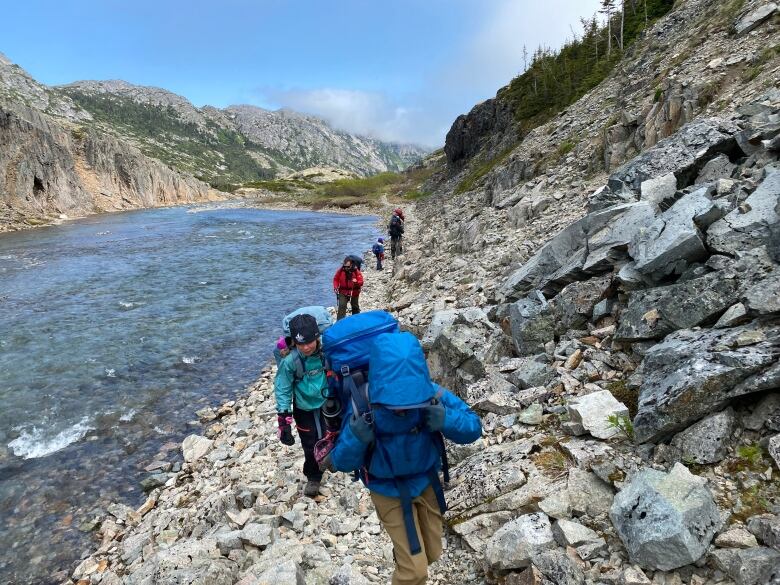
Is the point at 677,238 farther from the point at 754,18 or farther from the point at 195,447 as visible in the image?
the point at 754,18

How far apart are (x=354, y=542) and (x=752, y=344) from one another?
5.39 metres

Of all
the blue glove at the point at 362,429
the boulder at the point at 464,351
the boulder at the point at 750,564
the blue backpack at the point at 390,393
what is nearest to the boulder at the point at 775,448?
the boulder at the point at 750,564

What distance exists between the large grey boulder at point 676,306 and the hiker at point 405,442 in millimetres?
4002

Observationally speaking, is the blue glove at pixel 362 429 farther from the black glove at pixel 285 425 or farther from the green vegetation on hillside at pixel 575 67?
the green vegetation on hillside at pixel 575 67

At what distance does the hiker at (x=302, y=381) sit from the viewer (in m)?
5.92

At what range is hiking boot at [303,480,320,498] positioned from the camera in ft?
24.1

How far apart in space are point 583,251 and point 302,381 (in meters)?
6.90

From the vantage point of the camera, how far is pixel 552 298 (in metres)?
9.67

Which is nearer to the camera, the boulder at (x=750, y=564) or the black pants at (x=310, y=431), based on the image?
the boulder at (x=750, y=564)

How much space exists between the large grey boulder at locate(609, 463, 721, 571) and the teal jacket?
3.88m

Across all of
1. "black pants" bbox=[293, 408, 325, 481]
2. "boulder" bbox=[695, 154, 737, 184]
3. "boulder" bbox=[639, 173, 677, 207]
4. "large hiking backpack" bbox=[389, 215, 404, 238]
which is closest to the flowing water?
"black pants" bbox=[293, 408, 325, 481]

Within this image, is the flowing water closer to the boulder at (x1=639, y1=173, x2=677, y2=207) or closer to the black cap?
the black cap

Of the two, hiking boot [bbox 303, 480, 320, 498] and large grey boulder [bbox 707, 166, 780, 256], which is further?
hiking boot [bbox 303, 480, 320, 498]

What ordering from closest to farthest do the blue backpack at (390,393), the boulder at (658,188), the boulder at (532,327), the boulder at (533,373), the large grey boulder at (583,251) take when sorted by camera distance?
the blue backpack at (390,393) → the boulder at (533,373) → the boulder at (532,327) → the large grey boulder at (583,251) → the boulder at (658,188)
